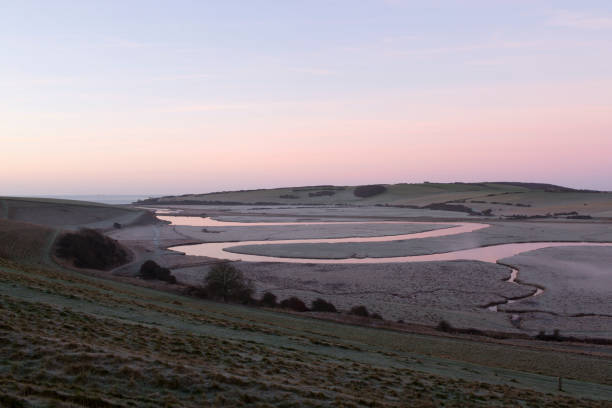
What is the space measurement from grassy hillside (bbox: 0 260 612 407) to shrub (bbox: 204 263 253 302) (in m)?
3.88

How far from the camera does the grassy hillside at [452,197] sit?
299 feet

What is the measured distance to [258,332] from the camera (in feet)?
50.9

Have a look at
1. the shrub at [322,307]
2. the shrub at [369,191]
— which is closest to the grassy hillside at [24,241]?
the shrub at [322,307]

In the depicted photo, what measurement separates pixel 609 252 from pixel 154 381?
39.9 metres

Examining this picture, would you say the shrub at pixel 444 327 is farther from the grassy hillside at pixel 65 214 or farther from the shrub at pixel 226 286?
the grassy hillside at pixel 65 214

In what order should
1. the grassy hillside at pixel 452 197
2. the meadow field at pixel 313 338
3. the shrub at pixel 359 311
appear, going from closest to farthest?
the meadow field at pixel 313 338 → the shrub at pixel 359 311 → the grassy hillside at pixel 452 197

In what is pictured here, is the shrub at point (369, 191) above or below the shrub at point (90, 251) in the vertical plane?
above

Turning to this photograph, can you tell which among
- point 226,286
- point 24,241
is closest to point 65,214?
point 24,241

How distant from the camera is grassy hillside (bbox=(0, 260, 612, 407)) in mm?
7996

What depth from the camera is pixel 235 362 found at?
10.9 m

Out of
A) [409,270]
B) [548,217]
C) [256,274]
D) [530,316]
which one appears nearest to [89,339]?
[530,316]

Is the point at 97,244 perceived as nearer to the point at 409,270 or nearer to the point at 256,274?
the point at 256,274

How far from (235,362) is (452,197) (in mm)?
115907

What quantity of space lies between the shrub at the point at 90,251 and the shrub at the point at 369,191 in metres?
111
